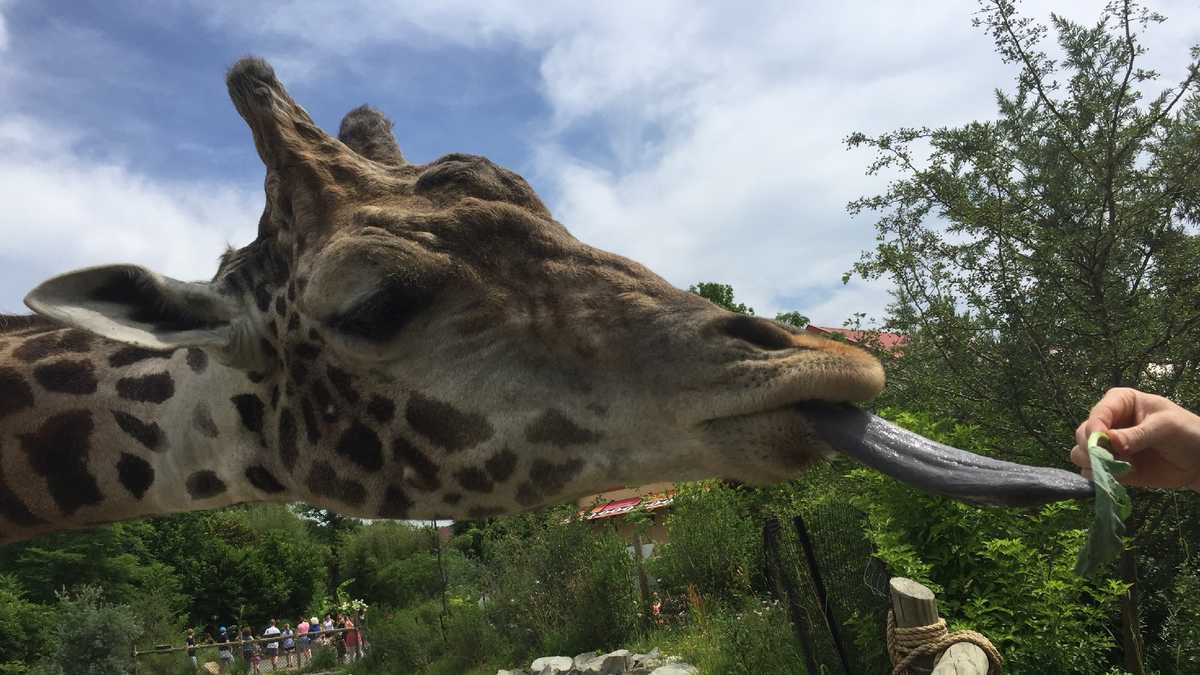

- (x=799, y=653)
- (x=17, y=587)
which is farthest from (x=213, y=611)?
(x=799, y=653)

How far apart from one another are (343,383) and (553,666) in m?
12.2

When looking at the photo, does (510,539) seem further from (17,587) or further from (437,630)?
(17,587)

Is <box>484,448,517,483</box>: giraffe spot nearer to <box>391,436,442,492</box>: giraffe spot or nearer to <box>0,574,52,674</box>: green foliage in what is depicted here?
<box>391,436,442,492</box>: giraffe spot

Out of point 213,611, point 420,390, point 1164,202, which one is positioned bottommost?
point 213,611

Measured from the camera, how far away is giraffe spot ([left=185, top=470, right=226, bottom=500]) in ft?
8.51

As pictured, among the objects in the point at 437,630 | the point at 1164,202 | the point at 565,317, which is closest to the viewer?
the point at 565,317

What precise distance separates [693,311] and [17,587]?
25.5m

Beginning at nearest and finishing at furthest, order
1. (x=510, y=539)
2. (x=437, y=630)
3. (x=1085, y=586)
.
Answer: (x=1085, y=586) → (x=510, y=539) → (x=437, y=630)

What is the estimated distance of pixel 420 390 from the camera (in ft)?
7.36

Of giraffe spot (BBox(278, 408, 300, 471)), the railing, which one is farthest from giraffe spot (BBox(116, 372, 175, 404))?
the railing

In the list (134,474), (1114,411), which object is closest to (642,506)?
(134,474)

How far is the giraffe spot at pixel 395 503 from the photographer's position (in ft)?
7.61

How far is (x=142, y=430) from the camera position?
8.83 feet

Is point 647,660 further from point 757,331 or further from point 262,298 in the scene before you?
point 757,331
